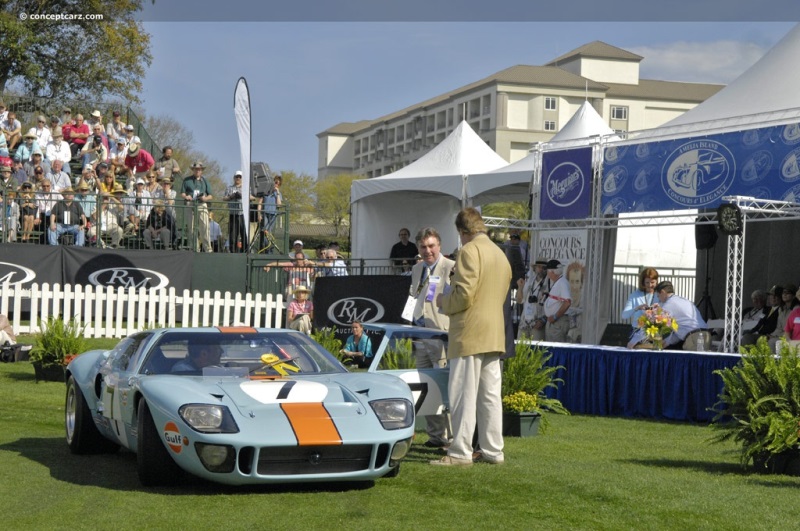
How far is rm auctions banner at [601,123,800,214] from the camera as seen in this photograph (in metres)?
14.1

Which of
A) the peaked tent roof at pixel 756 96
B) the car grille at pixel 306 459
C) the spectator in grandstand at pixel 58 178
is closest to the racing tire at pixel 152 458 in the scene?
the car grille at pixel 306 459

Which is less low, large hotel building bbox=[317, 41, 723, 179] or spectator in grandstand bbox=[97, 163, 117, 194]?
large hotel building bbox=[317, 41, 723, 179]

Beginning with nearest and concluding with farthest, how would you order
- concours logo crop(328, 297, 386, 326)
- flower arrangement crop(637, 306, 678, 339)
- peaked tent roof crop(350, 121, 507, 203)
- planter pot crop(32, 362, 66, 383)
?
flower arrangement crop(637, 306, 678, 339), planter pot crop(32, 362, 66, 383), concours logo crop(328, 297, 386, 326), peaked tent roof crop(350, 121, 507, 203)

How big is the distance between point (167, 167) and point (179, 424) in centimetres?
2070

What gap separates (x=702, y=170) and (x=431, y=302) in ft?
23.4

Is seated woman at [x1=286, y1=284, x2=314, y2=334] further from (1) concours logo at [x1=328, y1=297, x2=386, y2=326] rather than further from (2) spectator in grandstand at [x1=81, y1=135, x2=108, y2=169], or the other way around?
(2) spectator in grandstand at [x1=81, y1=135, x2=108, y2=169]

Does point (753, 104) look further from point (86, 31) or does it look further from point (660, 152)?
point (86, 31)

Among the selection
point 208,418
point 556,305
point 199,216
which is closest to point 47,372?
point 556,305

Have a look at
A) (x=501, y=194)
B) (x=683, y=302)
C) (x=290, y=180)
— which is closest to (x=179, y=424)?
(x=683, y=302)

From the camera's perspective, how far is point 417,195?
2600 cm

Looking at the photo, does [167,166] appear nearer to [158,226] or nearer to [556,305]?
[158,226]

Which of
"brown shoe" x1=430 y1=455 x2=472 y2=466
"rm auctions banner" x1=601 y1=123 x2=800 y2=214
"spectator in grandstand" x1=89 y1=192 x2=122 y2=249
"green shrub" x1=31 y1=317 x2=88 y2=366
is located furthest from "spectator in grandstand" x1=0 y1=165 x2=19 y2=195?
"brown shoe" x1=430 y1=455 x2=472 y2=466

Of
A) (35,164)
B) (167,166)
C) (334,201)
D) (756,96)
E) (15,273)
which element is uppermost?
(334,201)

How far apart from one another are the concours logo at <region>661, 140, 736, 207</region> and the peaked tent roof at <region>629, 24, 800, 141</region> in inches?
16.1
